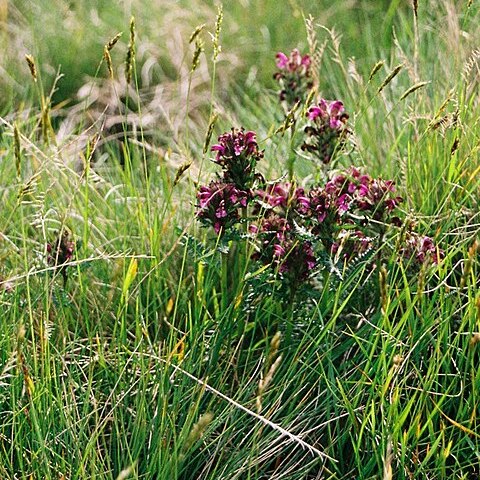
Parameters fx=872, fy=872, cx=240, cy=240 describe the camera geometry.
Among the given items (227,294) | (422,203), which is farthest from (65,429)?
(422,203)

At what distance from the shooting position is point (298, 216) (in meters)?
1.90

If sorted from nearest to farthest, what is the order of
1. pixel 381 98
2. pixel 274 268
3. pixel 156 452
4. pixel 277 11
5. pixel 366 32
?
1. pixel 156 452
2. pixel 274 268
3. pixel 381 98
4. pixel 366 32
5. pixel 277 11

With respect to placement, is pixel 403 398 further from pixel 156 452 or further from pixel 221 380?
pixel 156 452

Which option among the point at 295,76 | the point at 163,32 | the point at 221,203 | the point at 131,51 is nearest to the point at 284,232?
the point at 221,203

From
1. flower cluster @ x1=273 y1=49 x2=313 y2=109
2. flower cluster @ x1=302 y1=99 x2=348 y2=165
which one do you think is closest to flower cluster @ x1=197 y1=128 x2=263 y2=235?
flower cluster @ x1=302 y1=99 x2=348 y2=165

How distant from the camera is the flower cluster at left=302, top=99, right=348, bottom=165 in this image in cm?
205

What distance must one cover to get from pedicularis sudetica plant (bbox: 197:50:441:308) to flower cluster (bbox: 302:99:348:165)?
0.06 meters

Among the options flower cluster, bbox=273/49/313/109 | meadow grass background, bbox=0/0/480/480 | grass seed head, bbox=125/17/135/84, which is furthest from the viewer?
flower cluster, bbox=273/49/313/109

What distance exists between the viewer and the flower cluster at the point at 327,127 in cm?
205

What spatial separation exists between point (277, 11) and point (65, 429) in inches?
106

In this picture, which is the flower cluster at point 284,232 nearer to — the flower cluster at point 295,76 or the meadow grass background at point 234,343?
the meadow grass background at point 234,343

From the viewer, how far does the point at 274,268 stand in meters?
1.94

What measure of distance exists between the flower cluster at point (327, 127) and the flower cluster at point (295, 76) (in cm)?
46

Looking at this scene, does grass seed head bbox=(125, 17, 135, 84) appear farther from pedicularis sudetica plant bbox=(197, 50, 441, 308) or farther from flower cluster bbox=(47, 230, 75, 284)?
flower cluster bbox=(47, 230, 75, 284)
